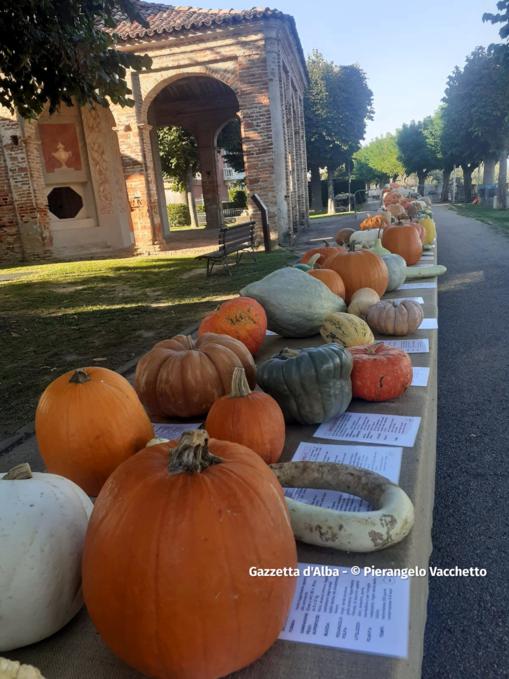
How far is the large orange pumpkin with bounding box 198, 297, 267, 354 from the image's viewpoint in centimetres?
251

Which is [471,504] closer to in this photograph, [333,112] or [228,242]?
[228,242]

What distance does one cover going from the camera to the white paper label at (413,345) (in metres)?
2.63

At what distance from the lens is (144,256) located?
14.4 meters

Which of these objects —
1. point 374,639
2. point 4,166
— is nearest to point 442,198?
point 4,166

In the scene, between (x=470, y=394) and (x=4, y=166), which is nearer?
(x=470, y=394)

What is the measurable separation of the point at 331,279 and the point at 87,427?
2210 mm

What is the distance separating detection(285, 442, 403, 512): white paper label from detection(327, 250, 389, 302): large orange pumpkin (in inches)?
80.2

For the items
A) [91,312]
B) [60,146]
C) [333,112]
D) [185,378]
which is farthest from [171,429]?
[333,112]

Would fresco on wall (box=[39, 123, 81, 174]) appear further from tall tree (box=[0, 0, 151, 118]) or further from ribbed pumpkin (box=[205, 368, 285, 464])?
ribbed pumpkin (box=[205, 368, 285, 464])

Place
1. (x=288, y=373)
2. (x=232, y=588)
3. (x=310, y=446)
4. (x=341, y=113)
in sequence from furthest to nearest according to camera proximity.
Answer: (x=341, y=113), (x=288, y=373), (x=310, y=446), (x=232, y=588)

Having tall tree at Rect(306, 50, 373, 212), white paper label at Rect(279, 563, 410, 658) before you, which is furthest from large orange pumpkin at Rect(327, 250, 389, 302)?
tall tree at Rect(306, 50, 373, 212)

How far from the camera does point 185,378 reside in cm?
187

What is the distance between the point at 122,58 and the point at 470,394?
473 cm

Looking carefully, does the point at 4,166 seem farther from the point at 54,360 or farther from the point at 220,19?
the point at 54,360
